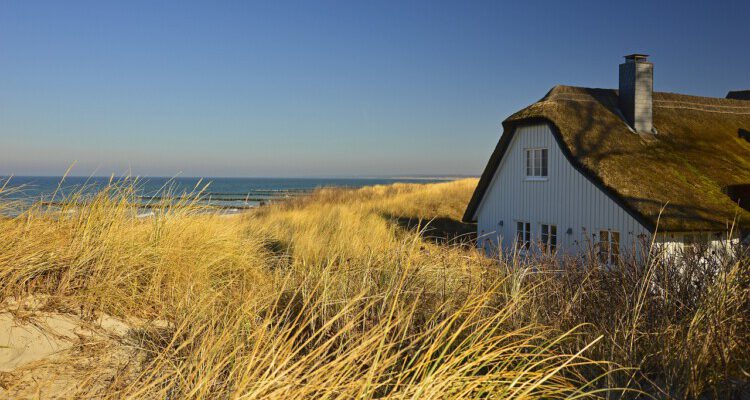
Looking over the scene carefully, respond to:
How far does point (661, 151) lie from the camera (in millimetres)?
12758

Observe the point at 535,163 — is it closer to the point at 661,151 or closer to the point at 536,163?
the point at 536,163

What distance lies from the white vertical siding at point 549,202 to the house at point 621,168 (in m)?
→ 0.02

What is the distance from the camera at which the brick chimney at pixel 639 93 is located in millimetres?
13477

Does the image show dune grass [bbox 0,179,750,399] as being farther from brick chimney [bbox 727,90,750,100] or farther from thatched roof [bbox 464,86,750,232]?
brick chimney [bbox 727,90,750,100]

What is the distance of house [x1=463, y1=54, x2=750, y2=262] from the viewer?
11078 mm

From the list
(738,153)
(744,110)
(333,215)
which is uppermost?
(744,110)

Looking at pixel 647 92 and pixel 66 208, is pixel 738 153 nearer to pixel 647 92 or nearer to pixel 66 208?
pixel 647 92

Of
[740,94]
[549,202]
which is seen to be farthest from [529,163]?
[740,94]

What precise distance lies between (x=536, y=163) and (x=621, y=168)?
94.0 inches

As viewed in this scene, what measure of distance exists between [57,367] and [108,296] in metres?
0.91

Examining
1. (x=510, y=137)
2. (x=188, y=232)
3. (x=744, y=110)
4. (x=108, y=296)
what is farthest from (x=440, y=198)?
(x=108, y=296)

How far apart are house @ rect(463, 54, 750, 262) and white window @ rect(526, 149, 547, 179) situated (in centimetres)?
3

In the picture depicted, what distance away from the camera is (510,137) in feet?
47.8

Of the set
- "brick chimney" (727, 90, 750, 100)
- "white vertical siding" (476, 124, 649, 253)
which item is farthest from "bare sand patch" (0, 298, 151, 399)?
"brick chimney" (727, 90, 750, 100)
